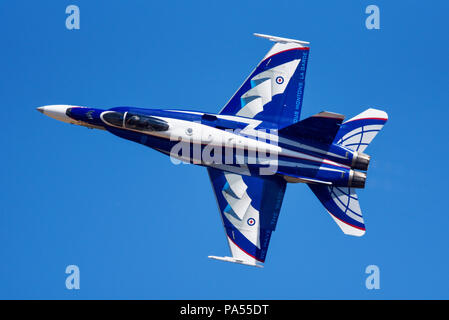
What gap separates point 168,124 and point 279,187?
430 centimetres

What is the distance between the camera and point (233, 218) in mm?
22297

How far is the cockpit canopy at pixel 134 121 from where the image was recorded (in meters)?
22.1

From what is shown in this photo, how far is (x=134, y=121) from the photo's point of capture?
72.9 ft

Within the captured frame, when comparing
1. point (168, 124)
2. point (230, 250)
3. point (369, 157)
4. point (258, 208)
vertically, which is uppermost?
point (168, 124)

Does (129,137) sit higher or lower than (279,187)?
higher

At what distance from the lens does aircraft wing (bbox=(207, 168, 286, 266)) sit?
72.1ft

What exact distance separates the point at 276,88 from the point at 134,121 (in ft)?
16.6

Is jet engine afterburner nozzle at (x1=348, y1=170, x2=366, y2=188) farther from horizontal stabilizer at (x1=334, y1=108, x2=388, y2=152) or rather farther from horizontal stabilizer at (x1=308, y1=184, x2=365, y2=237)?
horizontal stabilizer at (x1=334, y1=108, x2=388, y2=152)

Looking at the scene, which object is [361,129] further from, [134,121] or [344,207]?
[134,121]

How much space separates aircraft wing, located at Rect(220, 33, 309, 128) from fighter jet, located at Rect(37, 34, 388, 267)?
3 cm

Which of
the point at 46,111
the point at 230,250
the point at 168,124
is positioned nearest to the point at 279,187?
the point at 230,250

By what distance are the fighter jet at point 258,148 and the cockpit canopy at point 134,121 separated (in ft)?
0.11

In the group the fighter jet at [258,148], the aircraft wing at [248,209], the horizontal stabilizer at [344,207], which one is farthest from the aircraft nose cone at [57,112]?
the horizontal stabilizer at [344,207]

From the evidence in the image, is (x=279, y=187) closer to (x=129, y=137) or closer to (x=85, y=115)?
(x=129, y=137)
